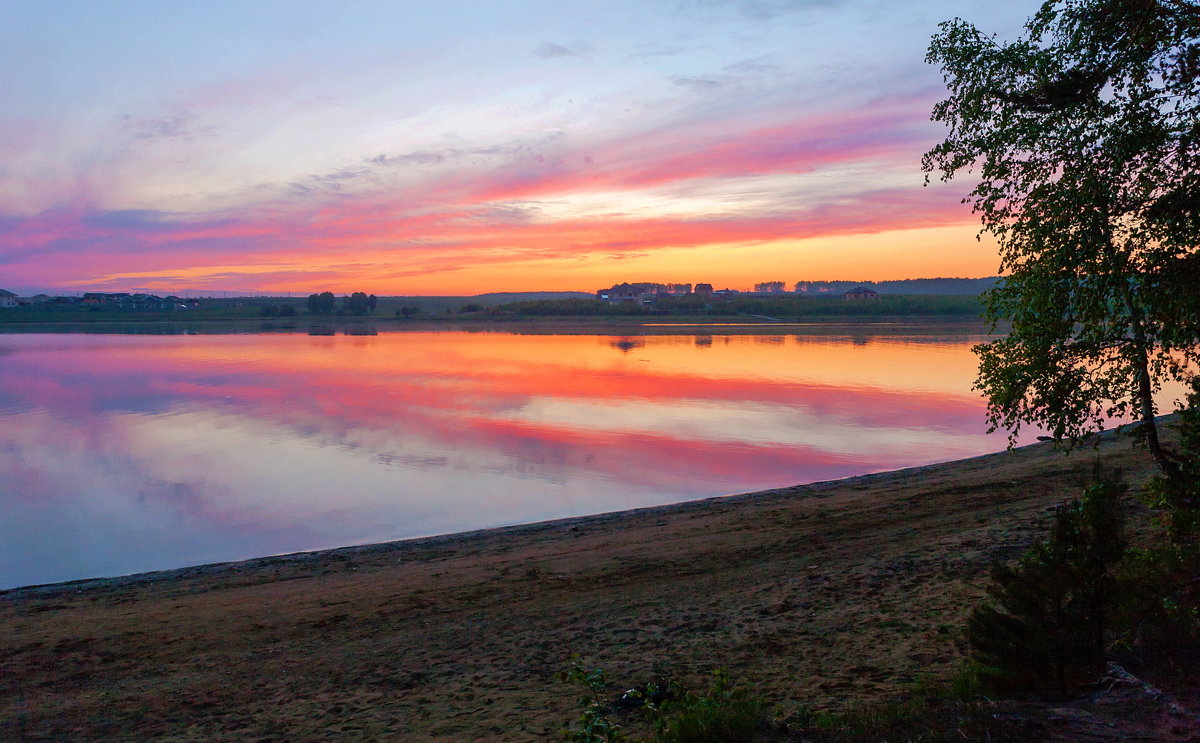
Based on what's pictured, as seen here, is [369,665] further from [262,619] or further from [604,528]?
[604,528]

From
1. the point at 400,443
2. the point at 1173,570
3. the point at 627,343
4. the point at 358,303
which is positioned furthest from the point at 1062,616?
the point at 358,303

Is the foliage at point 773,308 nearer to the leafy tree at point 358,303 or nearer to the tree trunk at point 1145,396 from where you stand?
the leafy tree at point 358,303

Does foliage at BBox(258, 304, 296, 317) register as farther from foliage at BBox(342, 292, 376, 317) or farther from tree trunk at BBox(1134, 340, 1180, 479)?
tree trunk at BBox(1134, 340, 1180, 479)

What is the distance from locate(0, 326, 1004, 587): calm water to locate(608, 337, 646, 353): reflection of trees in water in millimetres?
13697

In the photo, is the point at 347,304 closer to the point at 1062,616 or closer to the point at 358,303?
the point at 358,303

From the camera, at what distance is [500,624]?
29.1ft

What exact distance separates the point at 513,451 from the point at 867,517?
11920 mm

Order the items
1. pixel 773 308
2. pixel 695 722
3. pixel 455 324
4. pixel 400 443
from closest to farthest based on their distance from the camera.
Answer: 1. pixel 695 722
2. pixel 400 443
3. pixel 455 324
4. pixel 773 308

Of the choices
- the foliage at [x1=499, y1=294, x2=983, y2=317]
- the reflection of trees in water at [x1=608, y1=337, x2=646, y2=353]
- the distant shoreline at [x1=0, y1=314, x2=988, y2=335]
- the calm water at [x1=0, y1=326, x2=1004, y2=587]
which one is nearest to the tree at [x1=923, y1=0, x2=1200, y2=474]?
the calm water at [x1=0, y1=326, x2=1004, y2=587]

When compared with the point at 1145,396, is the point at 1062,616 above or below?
below

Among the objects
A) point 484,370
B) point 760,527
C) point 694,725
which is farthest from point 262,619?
point 484,370

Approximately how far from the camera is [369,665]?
25.9 ft

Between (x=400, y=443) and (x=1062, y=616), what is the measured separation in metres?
20.3

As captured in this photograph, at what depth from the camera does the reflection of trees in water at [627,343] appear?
205 ft
